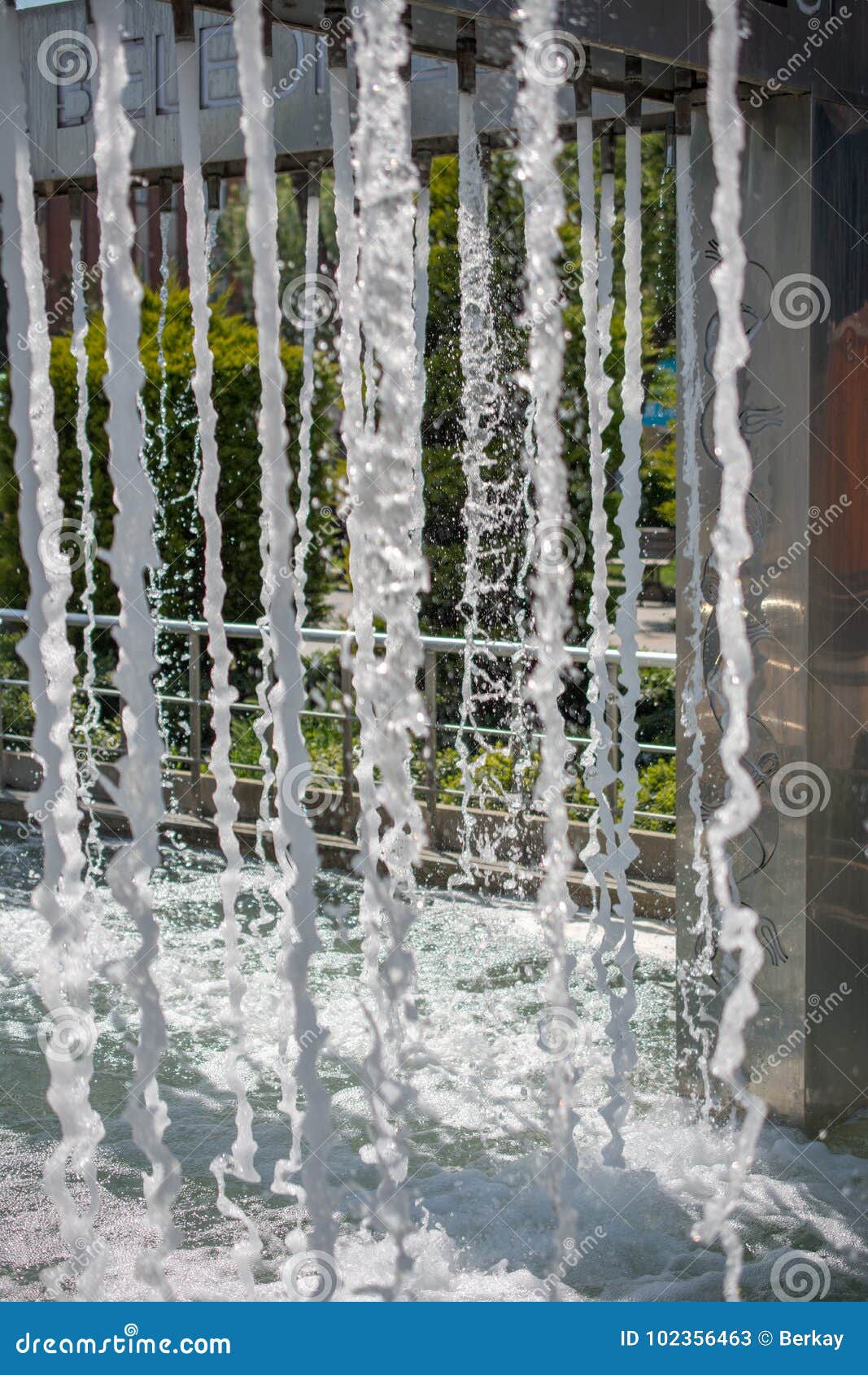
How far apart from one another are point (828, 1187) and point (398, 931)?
4.25 feet

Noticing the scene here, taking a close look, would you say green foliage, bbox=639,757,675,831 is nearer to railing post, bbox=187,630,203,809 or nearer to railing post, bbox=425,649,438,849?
railing post, bbox=425,649,438,849

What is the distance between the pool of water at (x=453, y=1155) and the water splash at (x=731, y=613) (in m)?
0.08

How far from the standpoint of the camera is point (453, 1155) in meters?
3.58

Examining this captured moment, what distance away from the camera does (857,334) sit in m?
3.57

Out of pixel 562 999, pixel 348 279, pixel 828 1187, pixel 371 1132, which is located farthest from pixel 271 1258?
pixel 348 279
